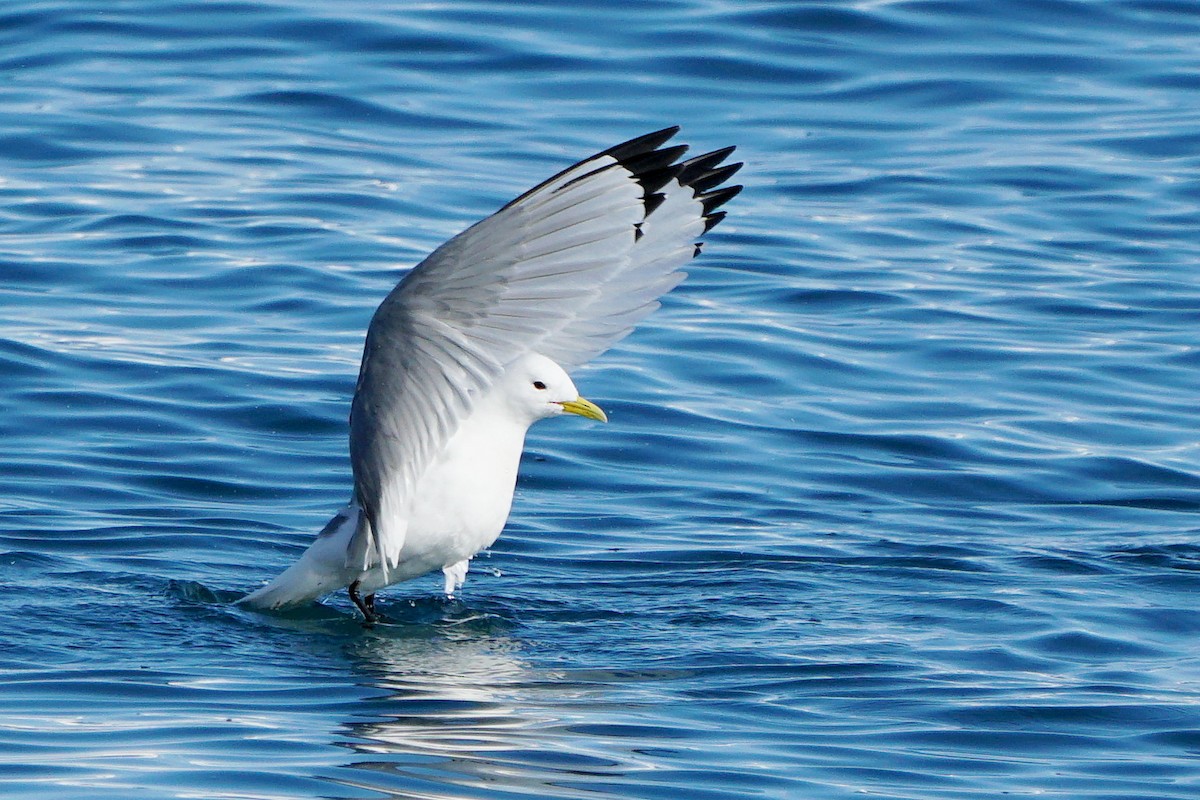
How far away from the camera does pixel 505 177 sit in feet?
44.8

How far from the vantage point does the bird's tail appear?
7414 millimetres

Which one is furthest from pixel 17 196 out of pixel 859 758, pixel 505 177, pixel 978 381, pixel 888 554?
pixel 859 758

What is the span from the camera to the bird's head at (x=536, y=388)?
284 inches

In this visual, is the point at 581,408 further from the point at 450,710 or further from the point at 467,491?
the point at 450,710

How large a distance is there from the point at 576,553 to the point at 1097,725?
261 cm

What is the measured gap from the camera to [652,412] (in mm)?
10148

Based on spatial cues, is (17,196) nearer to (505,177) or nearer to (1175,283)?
(505,177)

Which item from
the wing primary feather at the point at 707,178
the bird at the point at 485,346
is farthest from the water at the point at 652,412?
the wing primary feather at the point at 707,178

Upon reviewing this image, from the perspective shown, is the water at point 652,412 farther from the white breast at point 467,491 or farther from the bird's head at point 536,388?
the bird's head at point 536,388

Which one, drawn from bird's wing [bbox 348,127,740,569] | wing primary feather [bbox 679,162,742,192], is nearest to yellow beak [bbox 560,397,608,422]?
bird's wing [bbox 348,127,740,569]

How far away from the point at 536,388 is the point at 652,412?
9.76ft

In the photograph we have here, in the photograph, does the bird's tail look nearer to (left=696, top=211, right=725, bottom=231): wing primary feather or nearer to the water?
the water

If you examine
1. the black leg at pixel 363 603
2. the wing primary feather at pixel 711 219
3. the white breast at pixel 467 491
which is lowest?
the black leg at pixel 363 603

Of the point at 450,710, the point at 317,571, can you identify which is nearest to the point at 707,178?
the point at 317,571
